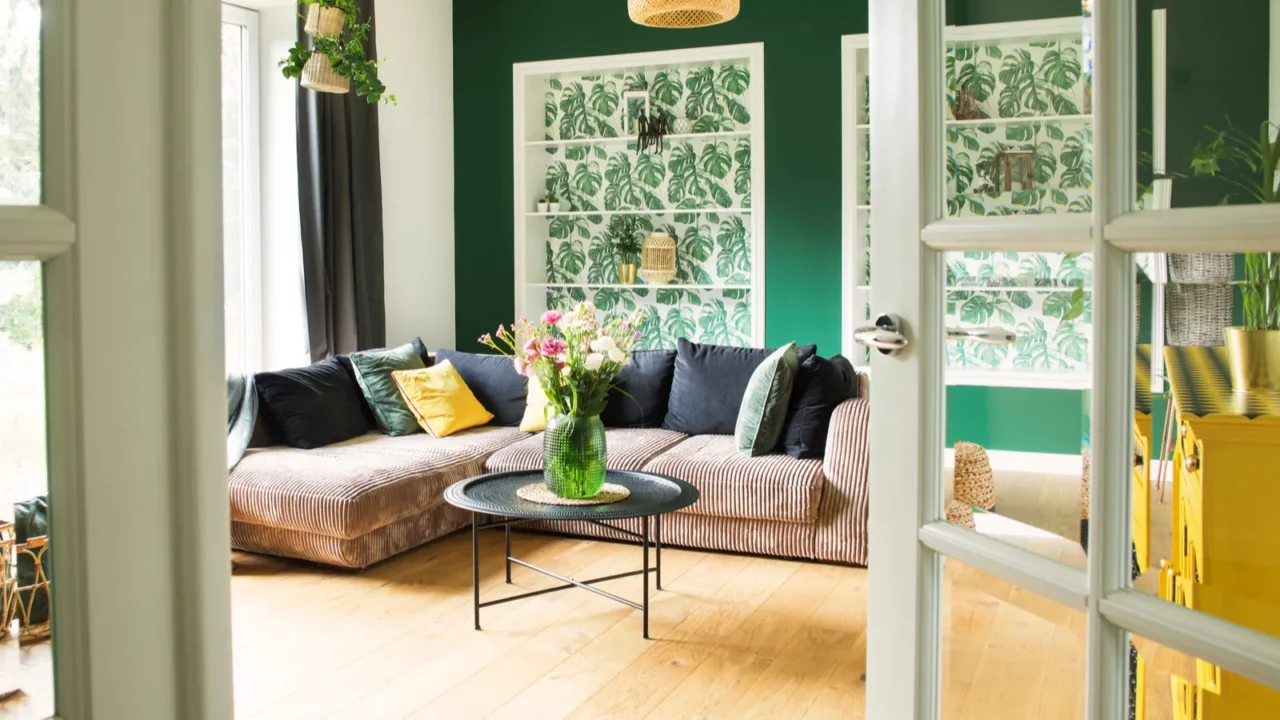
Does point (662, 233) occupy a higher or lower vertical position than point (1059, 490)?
higher

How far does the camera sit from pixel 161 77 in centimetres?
92

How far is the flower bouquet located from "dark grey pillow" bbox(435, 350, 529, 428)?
75.1 inches

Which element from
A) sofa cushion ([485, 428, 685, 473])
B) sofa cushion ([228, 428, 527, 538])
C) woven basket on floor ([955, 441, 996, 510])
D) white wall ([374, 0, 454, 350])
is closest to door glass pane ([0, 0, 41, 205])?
woven basket on floor ([955, 441, 996, 510])

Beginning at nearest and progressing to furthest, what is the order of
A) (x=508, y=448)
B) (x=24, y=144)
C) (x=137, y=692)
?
(x=24, y=144)
(x=137, y=692)
(x=508, y=448)

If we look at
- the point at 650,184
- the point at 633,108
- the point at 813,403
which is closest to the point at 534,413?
the point at 813,403

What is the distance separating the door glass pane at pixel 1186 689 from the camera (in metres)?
0.85

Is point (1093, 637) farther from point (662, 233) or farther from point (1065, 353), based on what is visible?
point (662, 233)

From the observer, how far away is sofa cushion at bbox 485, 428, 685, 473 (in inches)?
180

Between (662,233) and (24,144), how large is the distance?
606 cm

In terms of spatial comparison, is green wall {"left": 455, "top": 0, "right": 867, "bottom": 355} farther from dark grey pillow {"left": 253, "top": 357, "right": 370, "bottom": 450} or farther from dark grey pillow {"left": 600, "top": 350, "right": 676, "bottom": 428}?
dark grey pillow {"left": 253, "top": 357, "right": 370, "bottom": 450}

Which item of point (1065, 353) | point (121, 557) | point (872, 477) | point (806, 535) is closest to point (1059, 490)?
point (1065, 353)

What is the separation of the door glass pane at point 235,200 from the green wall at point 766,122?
1760 millimetres

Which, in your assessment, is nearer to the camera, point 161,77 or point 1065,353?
point 161,77

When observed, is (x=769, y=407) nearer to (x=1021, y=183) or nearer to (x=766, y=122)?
(x=766, y=122)
